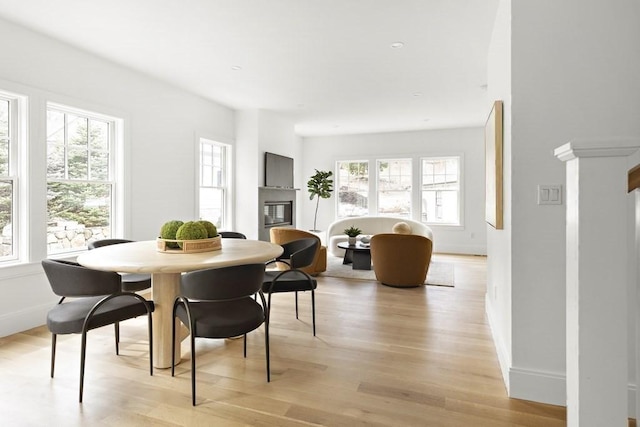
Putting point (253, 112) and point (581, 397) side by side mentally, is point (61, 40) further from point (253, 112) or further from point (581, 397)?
point (581, 397)

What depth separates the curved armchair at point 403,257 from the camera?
4.61 meters

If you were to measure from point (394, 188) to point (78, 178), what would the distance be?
20.2ft

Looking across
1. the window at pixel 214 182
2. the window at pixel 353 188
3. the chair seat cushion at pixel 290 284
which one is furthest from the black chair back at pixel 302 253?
the window at pixel 353 188

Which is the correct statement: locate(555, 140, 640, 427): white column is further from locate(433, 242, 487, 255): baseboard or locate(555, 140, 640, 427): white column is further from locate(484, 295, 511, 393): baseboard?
locate(433, 242, 487, 255): baseboard

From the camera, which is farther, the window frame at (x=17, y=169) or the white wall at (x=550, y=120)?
the window frame at (x=17, y=169)

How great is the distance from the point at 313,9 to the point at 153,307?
2498 mm

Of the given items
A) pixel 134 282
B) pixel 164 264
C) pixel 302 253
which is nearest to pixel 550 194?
pixel 302 253

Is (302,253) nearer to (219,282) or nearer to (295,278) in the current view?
(295,278)

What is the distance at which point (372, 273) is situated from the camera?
5.56 meters

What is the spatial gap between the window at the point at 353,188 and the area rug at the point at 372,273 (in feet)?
8.16

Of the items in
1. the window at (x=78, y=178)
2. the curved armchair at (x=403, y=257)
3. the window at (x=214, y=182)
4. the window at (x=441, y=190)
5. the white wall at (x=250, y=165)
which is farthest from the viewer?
the window at (x=441, y=190)

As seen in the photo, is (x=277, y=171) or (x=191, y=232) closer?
(x=191, y=232)

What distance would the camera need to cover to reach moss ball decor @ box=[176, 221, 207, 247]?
2.56m

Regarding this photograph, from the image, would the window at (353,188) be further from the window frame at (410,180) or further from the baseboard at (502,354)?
the baseboard at (502,354)
